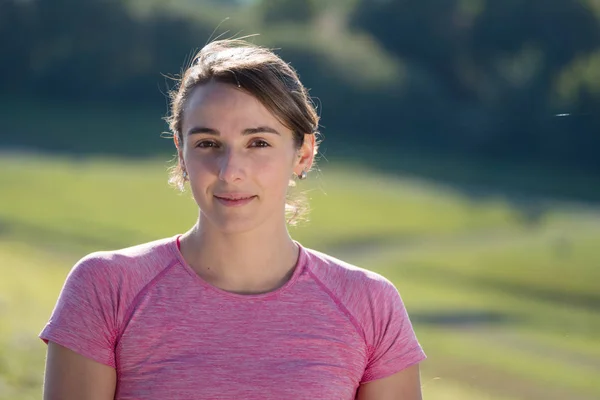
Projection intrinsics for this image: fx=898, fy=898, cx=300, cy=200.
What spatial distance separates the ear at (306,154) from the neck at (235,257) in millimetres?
114

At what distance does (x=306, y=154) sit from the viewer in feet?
5.10

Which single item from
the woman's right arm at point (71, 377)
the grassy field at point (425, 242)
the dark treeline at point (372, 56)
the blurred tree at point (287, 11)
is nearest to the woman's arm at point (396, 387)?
the woman's right arm at point (71, 377)

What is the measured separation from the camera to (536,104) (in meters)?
8.88

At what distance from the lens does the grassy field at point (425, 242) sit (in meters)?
6.33

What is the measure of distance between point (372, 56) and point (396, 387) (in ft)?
31.6

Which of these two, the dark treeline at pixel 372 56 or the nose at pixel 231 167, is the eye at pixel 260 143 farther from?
the dark treeline at pixel 372 56

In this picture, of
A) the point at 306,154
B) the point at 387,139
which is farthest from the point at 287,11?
the point at 306,154

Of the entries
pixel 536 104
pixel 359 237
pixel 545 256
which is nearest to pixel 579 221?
pixel 545 256

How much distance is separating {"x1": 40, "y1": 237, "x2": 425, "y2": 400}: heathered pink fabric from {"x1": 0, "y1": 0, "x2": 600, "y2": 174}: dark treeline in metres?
6.71

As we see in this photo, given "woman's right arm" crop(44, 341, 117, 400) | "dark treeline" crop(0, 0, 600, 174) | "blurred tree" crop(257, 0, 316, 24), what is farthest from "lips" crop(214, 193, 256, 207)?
"blurred tree" crop(257, 0, 316, 24)

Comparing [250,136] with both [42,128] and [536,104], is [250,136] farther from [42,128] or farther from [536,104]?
[42,128]

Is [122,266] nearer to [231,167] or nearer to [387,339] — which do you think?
[231,167]

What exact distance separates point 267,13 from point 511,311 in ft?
15.4

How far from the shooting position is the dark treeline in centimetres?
916
